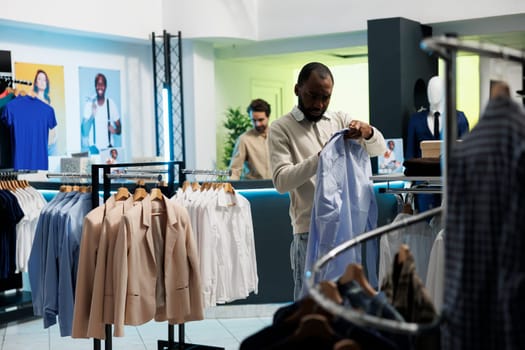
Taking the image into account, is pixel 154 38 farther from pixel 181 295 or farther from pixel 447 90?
pixel 447 90

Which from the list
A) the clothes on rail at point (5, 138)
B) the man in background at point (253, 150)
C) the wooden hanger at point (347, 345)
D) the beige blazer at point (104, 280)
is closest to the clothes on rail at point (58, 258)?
the beige blazer at point (104, 280)

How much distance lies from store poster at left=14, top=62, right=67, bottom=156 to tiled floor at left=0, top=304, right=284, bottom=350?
9.23ft

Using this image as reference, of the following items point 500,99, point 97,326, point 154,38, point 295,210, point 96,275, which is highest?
point 154,38

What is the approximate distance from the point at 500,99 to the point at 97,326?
9.74 feet

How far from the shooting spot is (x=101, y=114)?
993 cm

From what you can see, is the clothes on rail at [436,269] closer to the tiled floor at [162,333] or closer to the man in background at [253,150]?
the tiled floor at [162,333]

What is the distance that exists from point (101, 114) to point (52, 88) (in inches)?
34.6

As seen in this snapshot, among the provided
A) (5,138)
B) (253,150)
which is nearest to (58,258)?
(5,138)

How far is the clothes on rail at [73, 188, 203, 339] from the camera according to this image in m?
4.25

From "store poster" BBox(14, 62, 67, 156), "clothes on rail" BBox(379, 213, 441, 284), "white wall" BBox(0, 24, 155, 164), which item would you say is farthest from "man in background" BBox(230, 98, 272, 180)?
"clothes on rail" BBox(379, 213, 441, 284)

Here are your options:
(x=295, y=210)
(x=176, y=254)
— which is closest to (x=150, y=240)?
(x=176, y=254)

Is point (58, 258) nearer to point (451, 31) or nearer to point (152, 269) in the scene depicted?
point (152, 269)

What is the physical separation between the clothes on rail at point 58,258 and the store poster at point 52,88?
4.20m

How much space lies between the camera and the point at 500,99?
5.86ft
